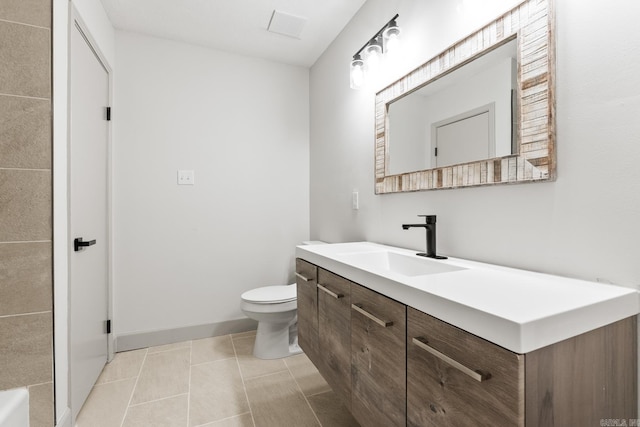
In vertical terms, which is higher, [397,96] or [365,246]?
[397,96]

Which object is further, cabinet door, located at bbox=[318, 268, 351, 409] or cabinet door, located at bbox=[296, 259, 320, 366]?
cabinet door, located at bbox=[296, 259, 320, 366]

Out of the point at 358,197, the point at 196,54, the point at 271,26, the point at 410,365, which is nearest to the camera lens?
the point at 410,365

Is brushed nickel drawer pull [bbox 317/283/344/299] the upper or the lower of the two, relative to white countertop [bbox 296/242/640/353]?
lower

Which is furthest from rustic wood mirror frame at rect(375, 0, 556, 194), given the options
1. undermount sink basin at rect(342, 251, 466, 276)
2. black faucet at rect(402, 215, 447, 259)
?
undermount sink basin at rect(342, 251, 466, 276)

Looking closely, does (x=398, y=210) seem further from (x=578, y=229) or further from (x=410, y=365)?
(x=410, y=365)

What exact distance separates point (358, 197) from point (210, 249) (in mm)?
1372

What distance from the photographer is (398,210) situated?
5.68 ft

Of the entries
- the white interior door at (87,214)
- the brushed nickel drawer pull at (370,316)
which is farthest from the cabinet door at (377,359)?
the white interior door at (87,214)

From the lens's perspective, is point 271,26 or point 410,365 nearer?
point 410,365

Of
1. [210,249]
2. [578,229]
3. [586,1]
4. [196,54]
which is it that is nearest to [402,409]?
[578,229]

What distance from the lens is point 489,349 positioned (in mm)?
647

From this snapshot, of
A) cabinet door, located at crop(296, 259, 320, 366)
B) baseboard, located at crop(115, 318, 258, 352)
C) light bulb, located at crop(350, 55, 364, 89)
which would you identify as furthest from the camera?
baseboard, located at crop(115, 318, 258, 352)

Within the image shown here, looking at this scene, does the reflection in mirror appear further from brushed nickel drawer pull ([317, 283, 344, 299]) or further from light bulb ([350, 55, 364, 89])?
brushed nickel drawer pull ([317, 283, 344, 299])

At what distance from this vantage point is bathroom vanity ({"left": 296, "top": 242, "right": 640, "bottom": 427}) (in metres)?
0.62
